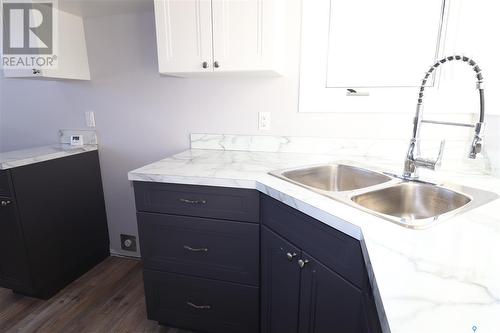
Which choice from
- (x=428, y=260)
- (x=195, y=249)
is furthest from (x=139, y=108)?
(x=428, y=260)

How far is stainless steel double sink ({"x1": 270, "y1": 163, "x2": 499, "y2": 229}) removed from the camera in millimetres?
977

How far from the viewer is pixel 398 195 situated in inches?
47.5

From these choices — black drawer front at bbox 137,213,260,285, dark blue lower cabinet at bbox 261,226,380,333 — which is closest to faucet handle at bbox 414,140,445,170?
dark blue lower cabinet at bbox 261,226,380,333

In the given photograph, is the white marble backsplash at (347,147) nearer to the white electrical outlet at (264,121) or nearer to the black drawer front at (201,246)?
the white electrical outlet at (264,121)

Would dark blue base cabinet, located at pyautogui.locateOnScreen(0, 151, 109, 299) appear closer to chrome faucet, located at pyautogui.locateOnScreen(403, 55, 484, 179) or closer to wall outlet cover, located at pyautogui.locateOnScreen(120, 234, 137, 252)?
wall outlet cover, located at pyautogui.locateOnScreen(120, 234, 137, 252)

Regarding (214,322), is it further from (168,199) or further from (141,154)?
(141,154)

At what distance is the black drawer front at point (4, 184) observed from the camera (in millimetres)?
1626

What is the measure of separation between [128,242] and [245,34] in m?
1.78

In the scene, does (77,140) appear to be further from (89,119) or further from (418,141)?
(418,141)

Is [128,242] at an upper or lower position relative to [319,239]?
lower

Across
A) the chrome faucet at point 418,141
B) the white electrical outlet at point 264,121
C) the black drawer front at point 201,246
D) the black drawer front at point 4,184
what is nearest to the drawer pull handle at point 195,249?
the black drawer front at point 201,246

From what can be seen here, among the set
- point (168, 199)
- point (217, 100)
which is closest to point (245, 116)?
point (217, 100)

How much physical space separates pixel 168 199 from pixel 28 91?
1726 millimetres

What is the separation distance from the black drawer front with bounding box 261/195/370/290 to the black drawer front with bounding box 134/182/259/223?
81 mm
